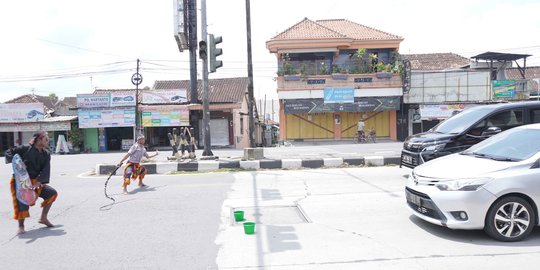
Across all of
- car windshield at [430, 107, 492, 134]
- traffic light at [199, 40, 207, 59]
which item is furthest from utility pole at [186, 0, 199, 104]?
car windshield at [430, 107, 492, 134]

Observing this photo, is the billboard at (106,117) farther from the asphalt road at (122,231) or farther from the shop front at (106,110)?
the asphalt road at (122,231)

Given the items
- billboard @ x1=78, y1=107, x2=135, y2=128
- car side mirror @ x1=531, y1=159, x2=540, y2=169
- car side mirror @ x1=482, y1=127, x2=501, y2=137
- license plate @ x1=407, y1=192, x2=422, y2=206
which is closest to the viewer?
car side mirror @ x1=531, y1=159, x2=540, y2=169

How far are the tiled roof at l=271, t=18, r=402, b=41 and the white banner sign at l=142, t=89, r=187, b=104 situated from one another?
822 cm

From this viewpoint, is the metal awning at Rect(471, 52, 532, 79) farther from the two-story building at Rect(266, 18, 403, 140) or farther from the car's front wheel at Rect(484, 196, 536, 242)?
the car's front wheel at Rect(484, 196, 536, 242)

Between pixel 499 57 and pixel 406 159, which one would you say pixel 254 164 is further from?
pixel 499 57

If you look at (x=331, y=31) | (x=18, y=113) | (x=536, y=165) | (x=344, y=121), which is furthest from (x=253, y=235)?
(x=18, y=113)

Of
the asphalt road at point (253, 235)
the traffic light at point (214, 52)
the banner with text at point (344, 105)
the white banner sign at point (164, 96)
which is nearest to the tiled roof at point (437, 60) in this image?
the banner with text at point (344, 105)

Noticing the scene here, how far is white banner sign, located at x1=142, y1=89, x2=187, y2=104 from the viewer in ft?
94.0

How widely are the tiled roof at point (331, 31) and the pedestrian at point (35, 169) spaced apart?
2142 centimetres

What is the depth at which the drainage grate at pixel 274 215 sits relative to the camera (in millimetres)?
6074

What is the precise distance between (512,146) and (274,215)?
3.68 metres

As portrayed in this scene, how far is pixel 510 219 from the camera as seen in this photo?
469cm

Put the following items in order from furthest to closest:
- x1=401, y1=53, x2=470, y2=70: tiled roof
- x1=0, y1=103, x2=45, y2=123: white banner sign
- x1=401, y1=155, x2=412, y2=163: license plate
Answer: x1=401, y1=53, x2=470, y2=70: tiled roof → x1=0, y1=103, x2=45, y2=123: white banner sign → x1=401, y1=155, x2=412, y2=163: license plate

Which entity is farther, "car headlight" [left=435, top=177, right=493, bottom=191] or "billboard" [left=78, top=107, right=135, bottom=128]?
"billboard" [left=78, top=107, right=135, bottom=128]
